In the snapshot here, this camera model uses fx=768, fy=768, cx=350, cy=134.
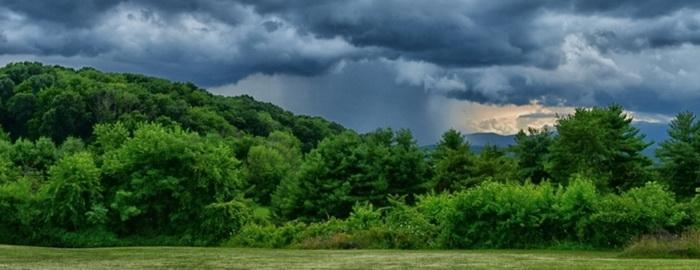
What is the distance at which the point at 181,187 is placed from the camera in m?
47.5

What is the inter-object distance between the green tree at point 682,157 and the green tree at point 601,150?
146cm

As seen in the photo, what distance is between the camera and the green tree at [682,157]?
5762cm

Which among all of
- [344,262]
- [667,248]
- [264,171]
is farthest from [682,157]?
[264,171]

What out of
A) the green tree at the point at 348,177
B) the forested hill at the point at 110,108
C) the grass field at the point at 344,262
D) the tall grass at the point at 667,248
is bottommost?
the grass field at the point at 344,262

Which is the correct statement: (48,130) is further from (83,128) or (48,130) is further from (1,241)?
(1,241)

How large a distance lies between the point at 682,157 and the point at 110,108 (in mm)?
113200

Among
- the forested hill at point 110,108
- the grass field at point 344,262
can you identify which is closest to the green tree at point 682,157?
the grass field at point 344,262

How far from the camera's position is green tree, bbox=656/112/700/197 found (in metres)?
57.6

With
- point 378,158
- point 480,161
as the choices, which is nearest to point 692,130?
point 480,161

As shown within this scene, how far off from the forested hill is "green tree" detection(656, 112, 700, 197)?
9388 centimetres

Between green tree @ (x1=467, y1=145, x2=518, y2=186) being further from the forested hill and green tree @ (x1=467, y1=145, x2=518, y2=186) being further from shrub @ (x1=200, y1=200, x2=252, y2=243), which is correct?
the forested hill

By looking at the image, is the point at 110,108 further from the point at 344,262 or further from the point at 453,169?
the point at 344,262

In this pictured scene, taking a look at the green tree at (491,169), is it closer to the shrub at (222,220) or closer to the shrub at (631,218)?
the shrub at (222,220)

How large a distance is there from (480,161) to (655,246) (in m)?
32.5
